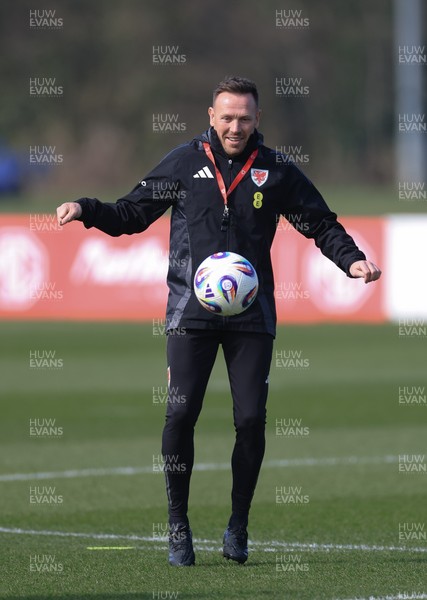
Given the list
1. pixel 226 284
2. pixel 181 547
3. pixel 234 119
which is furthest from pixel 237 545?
pixel 234 119

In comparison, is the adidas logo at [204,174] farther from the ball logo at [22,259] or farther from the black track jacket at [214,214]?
the ball logo at [22,259]

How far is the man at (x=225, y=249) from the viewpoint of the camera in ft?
25.1

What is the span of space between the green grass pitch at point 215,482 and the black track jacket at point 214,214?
1321mm

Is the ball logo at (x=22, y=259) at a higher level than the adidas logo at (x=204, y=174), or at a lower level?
lower

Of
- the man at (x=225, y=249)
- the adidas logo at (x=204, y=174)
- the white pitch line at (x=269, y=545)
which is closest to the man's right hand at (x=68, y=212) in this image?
the man at (x=225, y=249)

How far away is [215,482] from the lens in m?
11.1

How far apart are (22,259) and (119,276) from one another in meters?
1.66

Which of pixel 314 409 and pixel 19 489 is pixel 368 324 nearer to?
pixel 314 409

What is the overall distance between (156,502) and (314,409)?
17.7 feet

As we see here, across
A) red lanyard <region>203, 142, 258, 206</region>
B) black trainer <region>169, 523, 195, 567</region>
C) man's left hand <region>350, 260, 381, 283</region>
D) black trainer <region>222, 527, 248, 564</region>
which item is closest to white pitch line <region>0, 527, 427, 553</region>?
black trainer <region>222, 527, 248, 564</region>

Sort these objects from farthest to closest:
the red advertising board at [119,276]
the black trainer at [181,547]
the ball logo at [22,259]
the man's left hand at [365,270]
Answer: the ball logo at [22,259] → the red advertising board at [119,276] → the black trainer at [181,547] → the man's left hand at [365,270]

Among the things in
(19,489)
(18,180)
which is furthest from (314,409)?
(18,180)

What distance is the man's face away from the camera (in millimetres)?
7625

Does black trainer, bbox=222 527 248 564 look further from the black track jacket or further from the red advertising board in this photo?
the red advertising board
